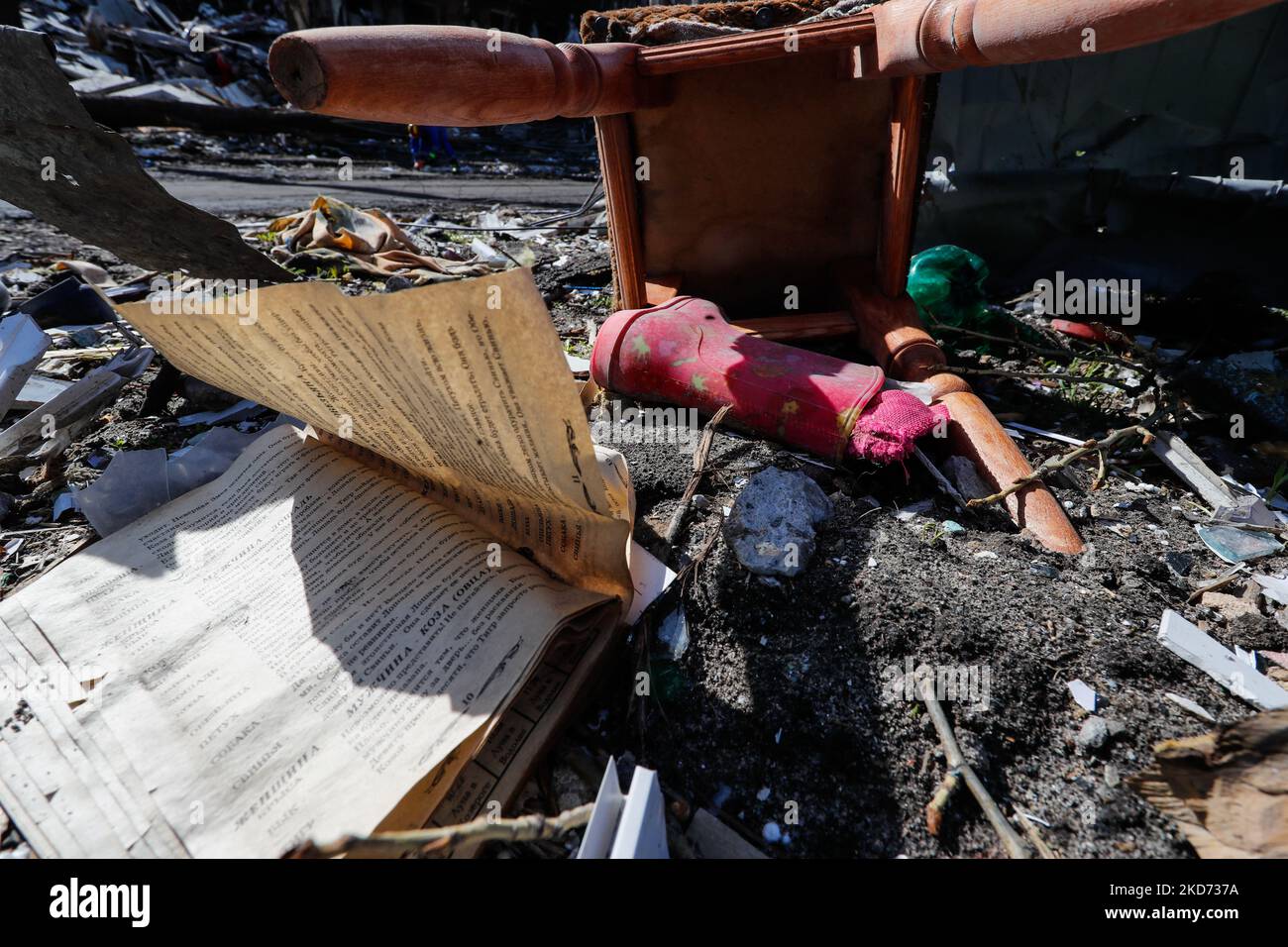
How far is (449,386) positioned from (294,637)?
39 cm

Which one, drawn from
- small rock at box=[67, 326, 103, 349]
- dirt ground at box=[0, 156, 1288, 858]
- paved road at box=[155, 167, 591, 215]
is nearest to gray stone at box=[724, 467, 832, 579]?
dirt ground at box=[0, 156, 1288, 858]

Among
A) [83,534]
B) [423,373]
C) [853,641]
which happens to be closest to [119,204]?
[83,534]

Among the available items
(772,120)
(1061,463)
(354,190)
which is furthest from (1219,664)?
(354,190)

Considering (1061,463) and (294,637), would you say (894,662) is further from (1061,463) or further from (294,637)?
(294,637)

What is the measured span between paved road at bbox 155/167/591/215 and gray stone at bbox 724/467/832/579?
4.34 metres

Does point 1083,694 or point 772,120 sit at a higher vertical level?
point 772,120

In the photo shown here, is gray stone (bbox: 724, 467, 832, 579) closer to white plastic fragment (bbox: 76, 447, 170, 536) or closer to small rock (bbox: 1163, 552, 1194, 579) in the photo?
small rock (bbox: 1163, 552, 1194, 579)

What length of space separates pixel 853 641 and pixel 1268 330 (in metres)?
1.91

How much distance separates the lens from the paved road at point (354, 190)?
479 cm

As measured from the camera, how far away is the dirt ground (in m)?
0.77

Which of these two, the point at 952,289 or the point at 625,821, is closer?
the point at 625,821

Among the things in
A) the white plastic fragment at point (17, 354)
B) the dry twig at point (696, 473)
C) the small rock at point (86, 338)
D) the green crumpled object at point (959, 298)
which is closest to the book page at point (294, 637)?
the dry twig at point (696, 473)

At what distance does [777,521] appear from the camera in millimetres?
1092

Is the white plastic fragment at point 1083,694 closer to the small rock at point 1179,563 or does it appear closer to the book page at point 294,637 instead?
the small rock at point 1179,563
